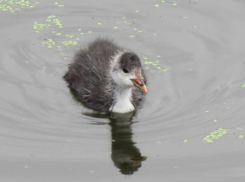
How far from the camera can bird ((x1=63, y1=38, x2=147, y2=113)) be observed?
1012 cm

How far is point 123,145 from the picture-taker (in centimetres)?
984

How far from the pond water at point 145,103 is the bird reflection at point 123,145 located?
0.05 ft

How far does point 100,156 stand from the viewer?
9.44m

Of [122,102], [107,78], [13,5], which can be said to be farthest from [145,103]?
[13,5]

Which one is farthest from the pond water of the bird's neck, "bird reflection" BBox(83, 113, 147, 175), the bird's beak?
the bird's beak

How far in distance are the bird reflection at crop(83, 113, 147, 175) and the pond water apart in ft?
0.05

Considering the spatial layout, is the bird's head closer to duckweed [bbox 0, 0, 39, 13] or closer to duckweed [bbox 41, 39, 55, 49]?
duckweed [bbox 41, 39, 55, 49]

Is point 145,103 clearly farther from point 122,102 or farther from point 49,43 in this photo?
point 49,43

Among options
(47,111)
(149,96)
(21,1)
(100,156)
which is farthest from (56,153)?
(21,1)

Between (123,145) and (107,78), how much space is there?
1223mm

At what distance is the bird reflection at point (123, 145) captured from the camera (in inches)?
370

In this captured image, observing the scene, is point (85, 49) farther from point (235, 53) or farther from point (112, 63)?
point (235, 53)

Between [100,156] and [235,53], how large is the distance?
3.71m

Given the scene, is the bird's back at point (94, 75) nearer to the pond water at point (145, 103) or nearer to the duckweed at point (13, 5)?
the pond water at point (145, 103)
